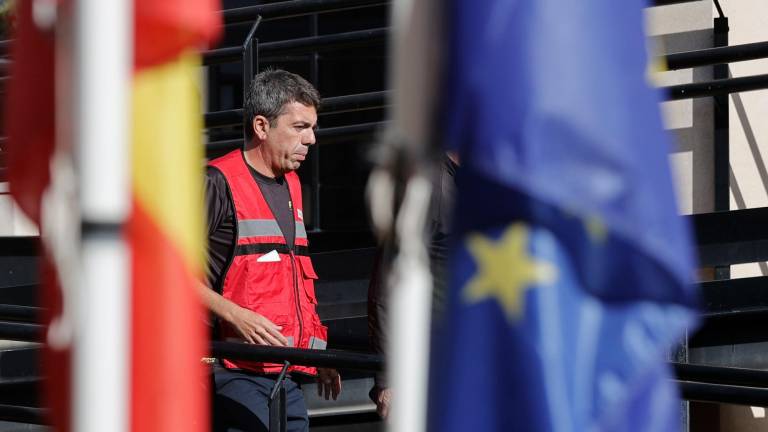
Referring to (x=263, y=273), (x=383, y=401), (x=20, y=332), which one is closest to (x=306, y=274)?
(x=263, y=273)

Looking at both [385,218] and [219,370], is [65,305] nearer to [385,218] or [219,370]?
[385,218]

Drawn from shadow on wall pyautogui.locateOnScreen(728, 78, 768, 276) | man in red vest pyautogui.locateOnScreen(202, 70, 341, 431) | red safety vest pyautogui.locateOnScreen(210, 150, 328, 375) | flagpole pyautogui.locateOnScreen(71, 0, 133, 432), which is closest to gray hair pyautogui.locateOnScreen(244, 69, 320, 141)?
man in red vest pyautogui.locateOnScreen(202, 70, 341, 431)

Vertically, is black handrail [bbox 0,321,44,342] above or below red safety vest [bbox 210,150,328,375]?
below

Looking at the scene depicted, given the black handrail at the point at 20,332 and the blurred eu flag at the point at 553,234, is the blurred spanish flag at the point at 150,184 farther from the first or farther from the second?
the black handrail at the point at 20,332

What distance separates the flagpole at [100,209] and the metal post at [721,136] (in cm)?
537

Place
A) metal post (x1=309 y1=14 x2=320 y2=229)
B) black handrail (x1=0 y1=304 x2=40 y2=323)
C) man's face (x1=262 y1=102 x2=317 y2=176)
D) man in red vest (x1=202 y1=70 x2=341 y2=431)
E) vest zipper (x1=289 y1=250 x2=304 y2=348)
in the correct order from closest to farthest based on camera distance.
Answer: black handrail (x1=0 y1=304 x2=40 y2=323)
man in red vest (x1=202 y1=70 x2=341 y2=431)
vest zipper (x1=289 y1=250 x2=304 y2=348)
man's face (x1=262 y1=102 x2=317 y2=176)
metal post (x1=309 y1=14 x2=320 y2=229)

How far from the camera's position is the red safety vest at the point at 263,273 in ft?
16.3

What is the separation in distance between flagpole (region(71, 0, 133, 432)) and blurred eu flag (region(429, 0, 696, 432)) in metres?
0.49

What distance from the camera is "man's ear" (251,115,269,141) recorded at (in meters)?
5.23

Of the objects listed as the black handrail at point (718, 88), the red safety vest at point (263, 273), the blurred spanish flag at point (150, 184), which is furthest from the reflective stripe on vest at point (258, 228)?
the blurred spanish flag at point (150, 184)

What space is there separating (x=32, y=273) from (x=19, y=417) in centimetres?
181

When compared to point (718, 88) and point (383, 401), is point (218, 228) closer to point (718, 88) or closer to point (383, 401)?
point (383, 401)

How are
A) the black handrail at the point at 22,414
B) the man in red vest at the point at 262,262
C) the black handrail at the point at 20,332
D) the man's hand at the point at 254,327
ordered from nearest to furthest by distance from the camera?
the black handrail at the point at 20,332 < the man's hand at the point at 254,327 < the black handrail at the point at 22,414 < the man in red vest at the point at 262,262

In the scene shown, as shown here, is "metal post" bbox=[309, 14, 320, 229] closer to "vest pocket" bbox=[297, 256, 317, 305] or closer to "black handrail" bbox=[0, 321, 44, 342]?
"vest pocket" bbox=[297, 256, 317, 305]
